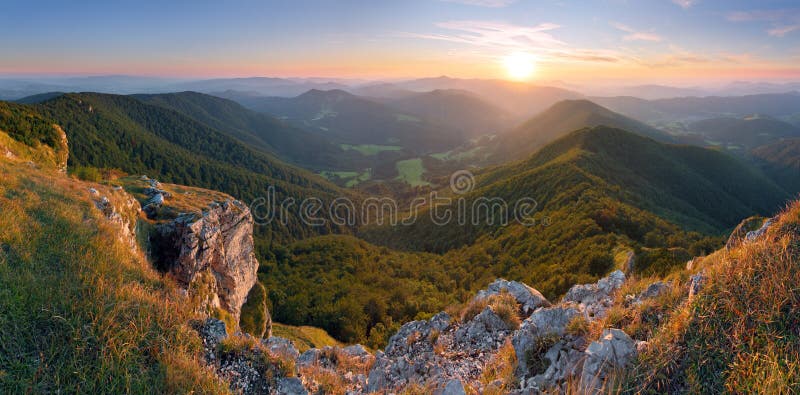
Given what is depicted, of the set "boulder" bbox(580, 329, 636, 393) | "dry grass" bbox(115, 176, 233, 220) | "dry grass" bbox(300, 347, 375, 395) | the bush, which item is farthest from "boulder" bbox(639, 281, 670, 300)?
the bush

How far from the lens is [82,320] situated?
603 centimetres

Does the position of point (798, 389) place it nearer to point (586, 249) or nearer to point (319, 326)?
point (586, 249)

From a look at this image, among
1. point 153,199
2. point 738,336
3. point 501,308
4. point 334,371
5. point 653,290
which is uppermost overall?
point 153,199

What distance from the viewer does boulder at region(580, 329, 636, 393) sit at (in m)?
5.83

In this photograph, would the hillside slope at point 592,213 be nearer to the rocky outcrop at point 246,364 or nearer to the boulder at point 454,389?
the boulder at point 454,389

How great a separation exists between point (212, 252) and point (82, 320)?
50.8 feet

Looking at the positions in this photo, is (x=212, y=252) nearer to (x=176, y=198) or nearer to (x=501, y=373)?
(x=176, y=198)

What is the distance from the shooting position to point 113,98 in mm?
174375

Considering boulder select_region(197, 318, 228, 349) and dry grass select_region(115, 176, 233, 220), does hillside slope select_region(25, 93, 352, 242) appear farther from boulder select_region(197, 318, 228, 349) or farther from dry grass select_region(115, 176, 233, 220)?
boulder select_region(197, 318, 228, 349)

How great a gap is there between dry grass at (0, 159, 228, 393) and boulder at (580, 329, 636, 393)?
6763mm

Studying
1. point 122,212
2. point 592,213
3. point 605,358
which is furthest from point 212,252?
point 592,213

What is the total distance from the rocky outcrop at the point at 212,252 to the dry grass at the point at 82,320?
798 centimetres

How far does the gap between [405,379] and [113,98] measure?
234520 mm

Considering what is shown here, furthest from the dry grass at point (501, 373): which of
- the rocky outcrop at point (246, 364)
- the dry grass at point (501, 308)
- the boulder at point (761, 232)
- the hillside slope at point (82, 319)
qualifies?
the boulder at point (761, 232)
